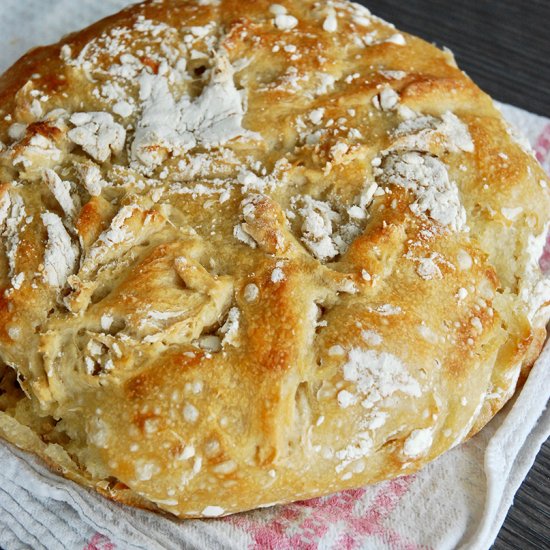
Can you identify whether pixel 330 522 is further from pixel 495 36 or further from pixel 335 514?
pixel 495 36

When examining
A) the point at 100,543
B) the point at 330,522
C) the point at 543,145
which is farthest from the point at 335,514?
the point at 543,145

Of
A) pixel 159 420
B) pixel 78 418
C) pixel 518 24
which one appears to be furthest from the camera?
pixel 518 24

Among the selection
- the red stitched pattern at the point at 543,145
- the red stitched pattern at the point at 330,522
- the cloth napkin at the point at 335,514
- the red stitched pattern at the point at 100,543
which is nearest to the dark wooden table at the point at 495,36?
the red stitched pattern at the point at 543,145

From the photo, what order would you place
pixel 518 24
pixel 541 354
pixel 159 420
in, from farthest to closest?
pixel 518 24 < pixel 541 354 < pixel 159 420

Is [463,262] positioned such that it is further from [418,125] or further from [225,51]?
[225,51]

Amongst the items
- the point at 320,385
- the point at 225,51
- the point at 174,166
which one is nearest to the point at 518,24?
the point at 225,51

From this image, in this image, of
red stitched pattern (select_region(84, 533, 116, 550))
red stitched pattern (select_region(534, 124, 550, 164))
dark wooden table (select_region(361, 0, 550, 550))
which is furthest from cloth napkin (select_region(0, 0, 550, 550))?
dark wooden table (select_region(361, 0, 550, 550))
